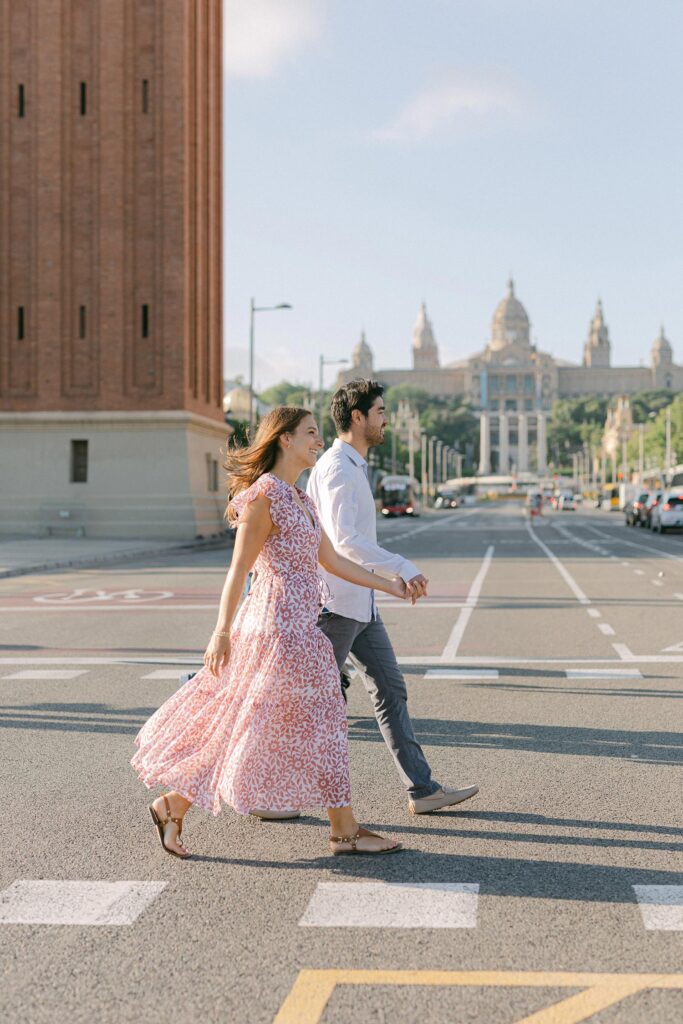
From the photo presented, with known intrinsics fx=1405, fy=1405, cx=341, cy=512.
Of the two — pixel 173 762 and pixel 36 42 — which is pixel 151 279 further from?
pixel 173 762

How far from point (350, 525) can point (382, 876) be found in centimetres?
152

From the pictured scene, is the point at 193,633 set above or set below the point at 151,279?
below

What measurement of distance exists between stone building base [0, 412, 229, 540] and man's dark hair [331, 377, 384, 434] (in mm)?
40158

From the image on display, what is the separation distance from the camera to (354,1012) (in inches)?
149

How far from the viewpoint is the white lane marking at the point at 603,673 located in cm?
1104

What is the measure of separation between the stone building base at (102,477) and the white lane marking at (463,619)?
20261mm

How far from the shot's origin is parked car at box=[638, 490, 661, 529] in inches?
2326

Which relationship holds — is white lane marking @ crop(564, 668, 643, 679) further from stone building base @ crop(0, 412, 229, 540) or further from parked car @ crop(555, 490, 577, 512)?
parked car @ crop(555, 490, 577, 512)

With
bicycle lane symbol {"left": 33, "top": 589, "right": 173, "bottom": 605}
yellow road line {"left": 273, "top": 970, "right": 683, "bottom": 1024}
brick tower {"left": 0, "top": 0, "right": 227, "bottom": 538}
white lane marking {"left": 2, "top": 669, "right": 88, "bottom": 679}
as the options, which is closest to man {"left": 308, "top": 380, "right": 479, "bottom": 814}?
yellow road line {"left": 273, "top": 970, "right": 683, "bottom": 1024}

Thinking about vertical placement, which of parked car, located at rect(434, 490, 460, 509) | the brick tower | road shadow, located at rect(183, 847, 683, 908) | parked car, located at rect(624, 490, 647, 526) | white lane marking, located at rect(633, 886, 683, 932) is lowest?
parked car, located at rect(434, 490, 460, 509)

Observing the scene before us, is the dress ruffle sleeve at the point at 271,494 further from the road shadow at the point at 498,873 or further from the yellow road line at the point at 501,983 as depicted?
the yellow road line at the point at 501,983

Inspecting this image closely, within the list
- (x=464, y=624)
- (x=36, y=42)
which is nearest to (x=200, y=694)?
(x=464, y=624)

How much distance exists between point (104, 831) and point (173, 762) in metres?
0.61

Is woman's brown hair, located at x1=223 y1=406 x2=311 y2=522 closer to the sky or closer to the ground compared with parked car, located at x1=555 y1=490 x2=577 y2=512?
closer to the sky
